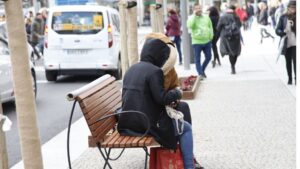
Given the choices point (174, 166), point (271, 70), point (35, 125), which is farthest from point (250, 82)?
point (35, 125)

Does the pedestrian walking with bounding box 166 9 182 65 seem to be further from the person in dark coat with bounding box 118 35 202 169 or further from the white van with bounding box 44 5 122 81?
the person in dark coat with bounding box 118 35 202 169

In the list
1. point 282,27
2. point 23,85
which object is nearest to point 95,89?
point 23,85

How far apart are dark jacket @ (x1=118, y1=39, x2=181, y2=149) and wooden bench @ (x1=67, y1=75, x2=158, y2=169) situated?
0.34ft

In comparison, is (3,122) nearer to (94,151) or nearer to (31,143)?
(31,143)

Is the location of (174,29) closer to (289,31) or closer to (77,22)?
(77,22)

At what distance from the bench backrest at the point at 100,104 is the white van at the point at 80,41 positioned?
837 centimetres

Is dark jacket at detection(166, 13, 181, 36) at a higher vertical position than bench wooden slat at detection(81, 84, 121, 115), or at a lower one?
lower

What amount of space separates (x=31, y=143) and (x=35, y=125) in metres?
0.12

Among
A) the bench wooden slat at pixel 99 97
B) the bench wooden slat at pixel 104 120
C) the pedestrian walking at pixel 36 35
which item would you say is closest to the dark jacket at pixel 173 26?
the pedestrian walking at pixel 36 35

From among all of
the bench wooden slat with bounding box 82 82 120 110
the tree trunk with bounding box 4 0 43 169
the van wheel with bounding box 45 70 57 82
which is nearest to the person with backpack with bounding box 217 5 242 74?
the van wheel with bounding box 45 70 57 82

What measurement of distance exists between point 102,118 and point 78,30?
386 inches

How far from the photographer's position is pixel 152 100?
5160mm

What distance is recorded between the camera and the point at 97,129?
5129mm

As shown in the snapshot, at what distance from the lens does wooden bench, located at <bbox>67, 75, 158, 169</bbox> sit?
4.98 meters
